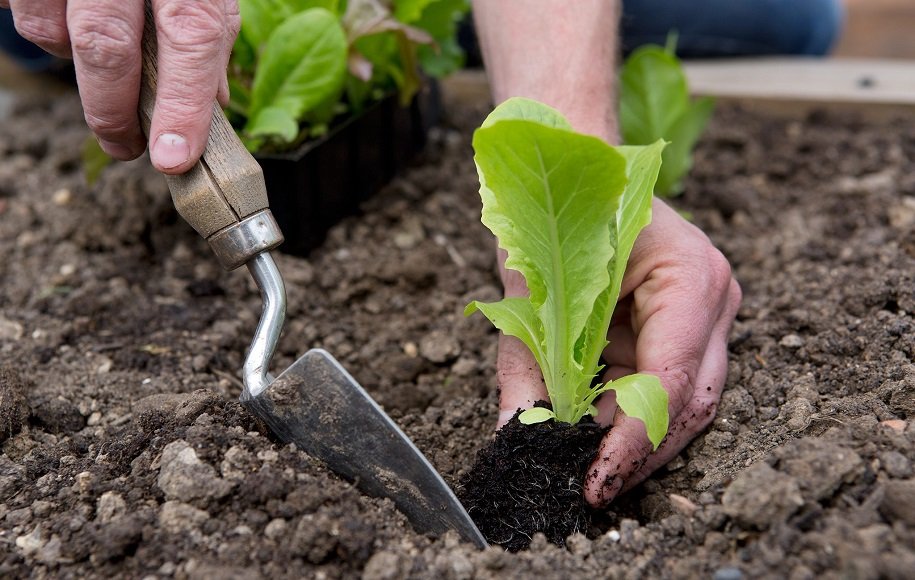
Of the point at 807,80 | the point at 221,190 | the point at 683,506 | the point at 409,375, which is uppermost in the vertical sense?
the point at 221,190

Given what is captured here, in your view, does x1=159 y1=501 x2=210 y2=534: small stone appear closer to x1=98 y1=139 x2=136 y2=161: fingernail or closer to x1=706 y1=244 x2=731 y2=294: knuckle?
x1=98 y1=139 x2=136 y2=161: fingernail

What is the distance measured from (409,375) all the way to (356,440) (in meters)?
0.43

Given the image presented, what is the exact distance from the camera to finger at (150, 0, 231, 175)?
3.83ft

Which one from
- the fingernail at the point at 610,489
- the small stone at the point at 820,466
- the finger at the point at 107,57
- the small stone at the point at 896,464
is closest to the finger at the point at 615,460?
the fingernail at the point at 610,489

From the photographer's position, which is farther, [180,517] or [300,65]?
[300,65]

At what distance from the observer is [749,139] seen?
8.05ft

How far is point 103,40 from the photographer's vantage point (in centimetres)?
114

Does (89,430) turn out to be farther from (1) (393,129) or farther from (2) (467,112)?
(2) (467,112)

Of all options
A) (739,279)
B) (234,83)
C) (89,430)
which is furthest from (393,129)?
(89,430)

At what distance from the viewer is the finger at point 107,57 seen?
113cm

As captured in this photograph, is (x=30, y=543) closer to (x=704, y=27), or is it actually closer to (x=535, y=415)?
(x=535, y=415)

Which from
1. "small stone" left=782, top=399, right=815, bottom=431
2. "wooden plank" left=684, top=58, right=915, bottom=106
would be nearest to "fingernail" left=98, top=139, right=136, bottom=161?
"small stone" left=782, top=399, right=815, bottom=431

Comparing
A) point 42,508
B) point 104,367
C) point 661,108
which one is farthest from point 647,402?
point 661,108

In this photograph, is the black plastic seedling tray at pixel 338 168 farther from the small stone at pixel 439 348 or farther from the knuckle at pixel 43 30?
the knuckle at pixel 43 30
